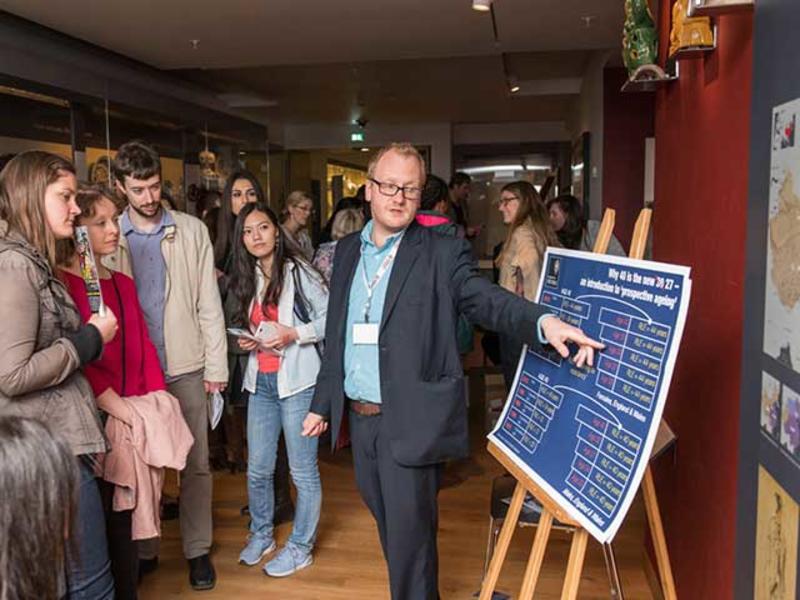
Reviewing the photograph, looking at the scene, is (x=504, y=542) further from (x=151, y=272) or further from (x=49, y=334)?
(x=151, y=272)

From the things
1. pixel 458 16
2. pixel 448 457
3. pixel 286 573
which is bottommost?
pixel 286 573

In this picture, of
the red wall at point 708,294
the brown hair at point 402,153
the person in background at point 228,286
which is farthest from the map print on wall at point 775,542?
the person in background at point 228,286

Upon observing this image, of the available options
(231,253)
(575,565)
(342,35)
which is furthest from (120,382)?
(342,35)

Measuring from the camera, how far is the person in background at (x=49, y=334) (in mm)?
1814

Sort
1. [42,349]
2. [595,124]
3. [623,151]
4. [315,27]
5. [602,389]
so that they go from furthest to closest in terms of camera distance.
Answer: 1. [595,124]
2. [623,151]
3. [315,27]
4. [42,349]
5. [602,389]

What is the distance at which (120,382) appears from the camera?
2.39m

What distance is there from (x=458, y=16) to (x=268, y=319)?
112 inches

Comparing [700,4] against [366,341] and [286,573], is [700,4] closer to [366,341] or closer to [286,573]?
[366,341]

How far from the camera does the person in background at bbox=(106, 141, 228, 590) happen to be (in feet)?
8.83

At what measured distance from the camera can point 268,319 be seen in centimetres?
301

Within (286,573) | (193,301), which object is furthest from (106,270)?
(286,573)

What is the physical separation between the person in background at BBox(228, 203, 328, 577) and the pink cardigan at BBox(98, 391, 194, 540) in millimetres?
632

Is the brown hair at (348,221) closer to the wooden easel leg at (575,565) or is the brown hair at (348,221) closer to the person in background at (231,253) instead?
the person in background at (231,253)

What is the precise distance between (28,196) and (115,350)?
0.64 metres
